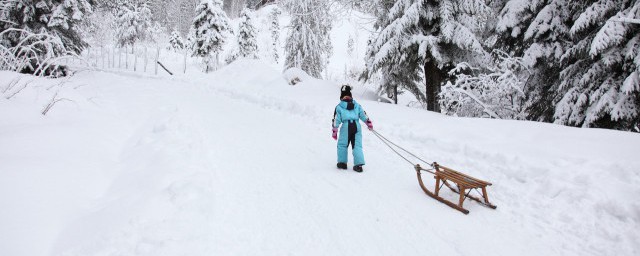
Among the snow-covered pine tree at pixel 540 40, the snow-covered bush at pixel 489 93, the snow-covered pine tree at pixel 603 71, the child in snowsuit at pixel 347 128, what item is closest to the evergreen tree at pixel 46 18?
the child in snowsuit at pixel 347 128

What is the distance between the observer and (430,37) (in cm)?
1007

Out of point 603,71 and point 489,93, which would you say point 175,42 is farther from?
point 603,71

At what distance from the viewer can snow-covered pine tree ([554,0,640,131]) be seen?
6.89 meters

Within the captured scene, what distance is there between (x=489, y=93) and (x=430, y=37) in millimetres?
2293

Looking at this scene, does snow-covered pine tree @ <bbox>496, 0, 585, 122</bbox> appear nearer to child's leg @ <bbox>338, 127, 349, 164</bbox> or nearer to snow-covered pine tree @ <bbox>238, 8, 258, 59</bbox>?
child's leg @ <bbox>338, 127, 349, 164</bbox>

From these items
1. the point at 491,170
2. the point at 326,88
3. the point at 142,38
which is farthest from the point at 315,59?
the point at 142,38

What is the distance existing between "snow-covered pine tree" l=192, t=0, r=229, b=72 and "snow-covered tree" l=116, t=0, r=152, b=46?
12.8 metres

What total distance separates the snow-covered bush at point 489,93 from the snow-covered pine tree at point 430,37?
669 millimetres

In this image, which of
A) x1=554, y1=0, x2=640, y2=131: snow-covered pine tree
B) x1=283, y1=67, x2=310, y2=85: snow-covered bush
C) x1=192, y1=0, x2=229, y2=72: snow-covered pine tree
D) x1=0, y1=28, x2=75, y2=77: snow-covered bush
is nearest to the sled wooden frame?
x1=554, y1=0, x2=640, y2=131: snow-covered pine tree

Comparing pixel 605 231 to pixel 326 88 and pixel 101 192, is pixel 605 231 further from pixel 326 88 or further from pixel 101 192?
pixel 326 88

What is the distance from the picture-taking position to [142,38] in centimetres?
4528

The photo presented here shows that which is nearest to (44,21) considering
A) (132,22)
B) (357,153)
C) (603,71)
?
(357,153)

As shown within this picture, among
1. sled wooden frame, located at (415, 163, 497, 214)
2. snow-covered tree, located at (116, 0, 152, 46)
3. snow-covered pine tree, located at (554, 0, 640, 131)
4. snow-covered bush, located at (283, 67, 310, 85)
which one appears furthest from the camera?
snow-covered tree, located at (116, 0, 152, 46)

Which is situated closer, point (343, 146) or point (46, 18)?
point (343, 146)
